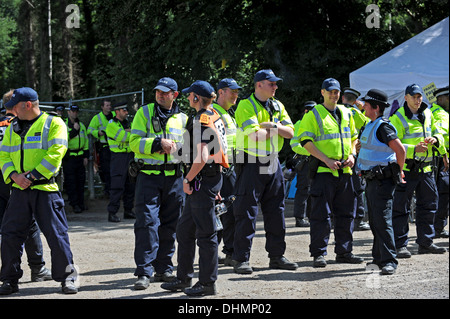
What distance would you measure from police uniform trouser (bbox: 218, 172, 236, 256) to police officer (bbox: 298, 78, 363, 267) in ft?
3.21

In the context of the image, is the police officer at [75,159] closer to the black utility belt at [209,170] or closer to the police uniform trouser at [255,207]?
the police uniform trouser at [255,207]

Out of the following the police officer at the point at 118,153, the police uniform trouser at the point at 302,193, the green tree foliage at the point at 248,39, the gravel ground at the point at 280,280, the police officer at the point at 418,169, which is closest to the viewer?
the gravel ground at the point at 280,280

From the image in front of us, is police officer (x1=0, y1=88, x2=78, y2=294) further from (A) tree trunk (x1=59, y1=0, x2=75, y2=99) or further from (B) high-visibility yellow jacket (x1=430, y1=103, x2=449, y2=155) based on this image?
(A) tree trunk (x1=59, y1=0, x2=75, y2=99)

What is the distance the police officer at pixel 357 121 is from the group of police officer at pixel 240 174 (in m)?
1.09

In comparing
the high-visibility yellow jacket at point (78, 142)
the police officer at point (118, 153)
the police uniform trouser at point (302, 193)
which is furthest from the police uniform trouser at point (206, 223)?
the high-visibility yellow jacket at point (78, 142)

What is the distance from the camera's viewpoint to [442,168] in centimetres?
1004

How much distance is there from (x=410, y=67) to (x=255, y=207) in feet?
24.1

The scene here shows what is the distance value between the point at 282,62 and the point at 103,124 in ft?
17.3

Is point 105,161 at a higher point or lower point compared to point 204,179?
higher

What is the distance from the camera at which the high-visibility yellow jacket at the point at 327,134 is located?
809 centimetres

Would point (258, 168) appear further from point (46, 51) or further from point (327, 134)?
point (46, 51)

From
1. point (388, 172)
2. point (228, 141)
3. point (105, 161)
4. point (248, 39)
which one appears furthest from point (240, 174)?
point (248, 39)

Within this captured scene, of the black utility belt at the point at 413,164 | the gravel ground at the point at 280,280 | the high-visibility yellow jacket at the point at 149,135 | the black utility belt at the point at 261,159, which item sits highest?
the high-visibility yellow jacket at the point at 149,135

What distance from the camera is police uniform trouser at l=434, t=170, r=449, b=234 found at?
10.2 meters
